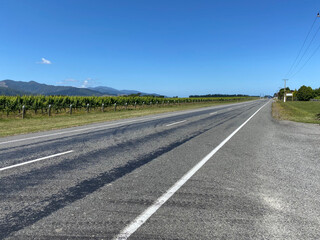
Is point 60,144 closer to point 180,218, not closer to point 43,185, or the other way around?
point 43,185

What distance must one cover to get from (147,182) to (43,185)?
1.88 m

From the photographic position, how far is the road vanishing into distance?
274cm

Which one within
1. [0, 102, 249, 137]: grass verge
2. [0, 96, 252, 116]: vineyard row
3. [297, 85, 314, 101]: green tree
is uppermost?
[297, 85, 314, 101]: green tree

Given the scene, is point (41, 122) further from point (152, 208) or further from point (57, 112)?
point (152, 208)

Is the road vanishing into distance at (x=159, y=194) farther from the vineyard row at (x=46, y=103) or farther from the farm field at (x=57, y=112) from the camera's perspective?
the vineyard row at (x=46, y=103)

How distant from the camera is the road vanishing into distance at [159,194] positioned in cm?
274

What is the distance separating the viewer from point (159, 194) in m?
3.71

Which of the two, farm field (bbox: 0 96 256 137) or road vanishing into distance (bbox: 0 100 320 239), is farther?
farm field (bbox: 0 96 256 137)

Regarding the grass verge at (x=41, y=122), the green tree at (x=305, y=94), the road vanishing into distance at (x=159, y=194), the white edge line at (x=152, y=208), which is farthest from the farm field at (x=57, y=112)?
A: the green tree at (x=305, y=94)

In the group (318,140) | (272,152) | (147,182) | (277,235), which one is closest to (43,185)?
(147,182)

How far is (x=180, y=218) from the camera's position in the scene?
3.00m

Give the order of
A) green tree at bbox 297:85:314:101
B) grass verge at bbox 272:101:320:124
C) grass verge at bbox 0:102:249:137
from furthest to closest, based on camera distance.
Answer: green tree at bbox 297:85:314:101 < grass verge at bbox 272:101:320:124 < grass verge at bbox 0:102:249:137

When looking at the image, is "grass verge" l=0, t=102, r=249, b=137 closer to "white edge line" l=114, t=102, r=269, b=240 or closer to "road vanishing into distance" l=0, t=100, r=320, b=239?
"road vanishing into distance" l=0, t=100, r=320, b=239

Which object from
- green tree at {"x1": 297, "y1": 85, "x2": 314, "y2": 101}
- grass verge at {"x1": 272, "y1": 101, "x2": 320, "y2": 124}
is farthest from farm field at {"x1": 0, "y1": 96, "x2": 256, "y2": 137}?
green tree at {"x1": 297, "y1": 85, "x2": 314, "y2": 101}
